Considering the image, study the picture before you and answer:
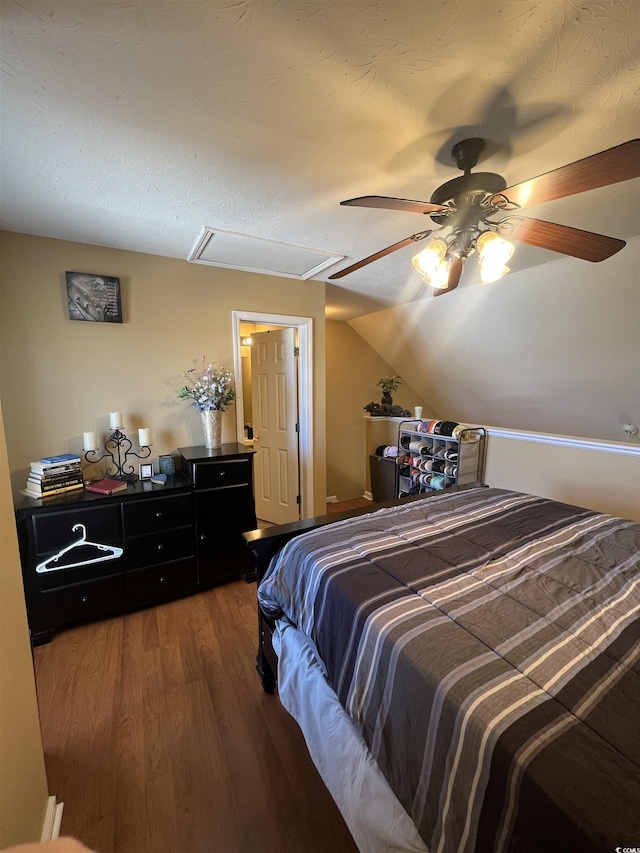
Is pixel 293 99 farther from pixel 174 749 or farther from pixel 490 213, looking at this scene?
pixel 174 749

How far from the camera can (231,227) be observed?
2059mm

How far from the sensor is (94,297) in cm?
230

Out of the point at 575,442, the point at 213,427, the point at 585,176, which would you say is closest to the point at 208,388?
the point at 213,427

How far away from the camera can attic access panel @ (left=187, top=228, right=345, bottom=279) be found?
7.28 ft

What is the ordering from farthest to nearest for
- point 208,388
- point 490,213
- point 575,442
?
point 575,442
point 208,388
point 490,213

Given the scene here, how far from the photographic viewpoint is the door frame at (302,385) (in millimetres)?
2869

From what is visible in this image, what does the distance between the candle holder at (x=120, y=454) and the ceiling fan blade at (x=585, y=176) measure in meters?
2.52

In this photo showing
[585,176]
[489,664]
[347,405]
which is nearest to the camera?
[489,664]

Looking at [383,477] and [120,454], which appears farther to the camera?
[383,477]

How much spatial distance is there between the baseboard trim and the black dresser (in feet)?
3.39

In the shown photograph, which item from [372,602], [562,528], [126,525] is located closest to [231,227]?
[126,525]

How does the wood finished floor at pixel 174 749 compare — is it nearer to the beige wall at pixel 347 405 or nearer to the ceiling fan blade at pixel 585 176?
the ceiling fan blade at pixel 585 176

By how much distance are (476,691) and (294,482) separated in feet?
9.02

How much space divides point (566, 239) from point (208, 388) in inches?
88.0
